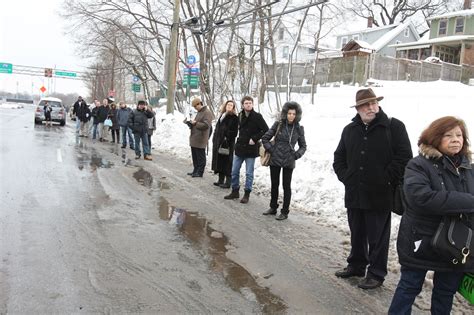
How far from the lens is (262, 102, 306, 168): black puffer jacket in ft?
22.0

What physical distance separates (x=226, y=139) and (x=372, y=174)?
202 inches

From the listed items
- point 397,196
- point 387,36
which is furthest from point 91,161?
point 387,36

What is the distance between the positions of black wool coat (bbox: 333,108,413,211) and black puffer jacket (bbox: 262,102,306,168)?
2.32 m

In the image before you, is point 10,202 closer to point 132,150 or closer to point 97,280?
point 97,280

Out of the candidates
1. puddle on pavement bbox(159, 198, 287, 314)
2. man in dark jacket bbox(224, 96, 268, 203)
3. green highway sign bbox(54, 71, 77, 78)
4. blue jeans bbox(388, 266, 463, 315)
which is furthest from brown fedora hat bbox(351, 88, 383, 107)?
green highway sign bbox(54, 71, 77, 78)

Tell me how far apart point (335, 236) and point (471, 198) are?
3.36 m

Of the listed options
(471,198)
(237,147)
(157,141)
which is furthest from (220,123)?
(157,141)

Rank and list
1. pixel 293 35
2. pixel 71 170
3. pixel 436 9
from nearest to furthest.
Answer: pixel 71 170 < pixel 293 35 < pixel 436 9

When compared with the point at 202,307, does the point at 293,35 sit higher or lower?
higher

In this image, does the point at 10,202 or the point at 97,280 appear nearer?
the point at 97,280

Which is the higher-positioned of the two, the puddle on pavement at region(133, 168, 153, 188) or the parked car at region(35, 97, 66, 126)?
the parked car at region(35, 97, 66, 126)

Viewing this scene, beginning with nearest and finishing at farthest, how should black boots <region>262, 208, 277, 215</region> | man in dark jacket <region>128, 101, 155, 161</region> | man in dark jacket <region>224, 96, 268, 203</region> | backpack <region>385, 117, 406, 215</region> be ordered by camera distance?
backpack <region>385, 117, 406, 215</region>
black boots <region>262, 208, 277, 215</region>
man in dark jacket <region>224, 96, 268, 203</region>
man in dark jacket <region>128, 101, 155, 161</region>

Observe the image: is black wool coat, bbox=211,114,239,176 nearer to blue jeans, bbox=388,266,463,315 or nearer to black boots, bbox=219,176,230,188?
black boots, bbox=219,176,230,188

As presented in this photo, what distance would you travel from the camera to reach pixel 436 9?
5403 centimetres
